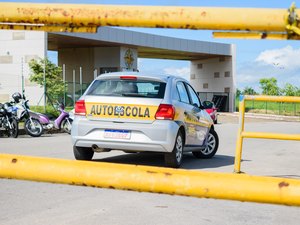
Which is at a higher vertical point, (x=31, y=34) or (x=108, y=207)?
(x=31, y=34)

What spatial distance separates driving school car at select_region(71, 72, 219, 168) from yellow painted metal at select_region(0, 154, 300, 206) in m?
6.29

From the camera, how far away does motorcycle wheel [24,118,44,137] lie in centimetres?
1758

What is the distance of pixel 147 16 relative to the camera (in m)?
2.31

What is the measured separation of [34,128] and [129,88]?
9.35 metres

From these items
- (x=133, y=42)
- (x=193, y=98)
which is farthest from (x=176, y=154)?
(x=133, y=42)

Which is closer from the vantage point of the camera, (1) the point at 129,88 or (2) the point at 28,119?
(1) the point at 129,88

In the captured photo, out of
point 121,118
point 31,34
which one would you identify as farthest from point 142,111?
point 31,34

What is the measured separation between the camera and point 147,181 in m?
2.26

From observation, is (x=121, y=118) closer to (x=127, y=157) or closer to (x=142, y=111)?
(x=142, y=111)

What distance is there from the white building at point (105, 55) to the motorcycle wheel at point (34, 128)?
857cm

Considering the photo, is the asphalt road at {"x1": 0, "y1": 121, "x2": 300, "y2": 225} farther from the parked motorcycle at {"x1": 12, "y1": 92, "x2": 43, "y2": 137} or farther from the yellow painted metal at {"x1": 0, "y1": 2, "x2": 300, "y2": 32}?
the parked motorcycle at {"x1": 12, "y1": 92, "x2": 43, "y2": 137}

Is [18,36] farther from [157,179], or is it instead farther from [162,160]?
[157,179]

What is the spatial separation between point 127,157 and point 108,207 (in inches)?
207

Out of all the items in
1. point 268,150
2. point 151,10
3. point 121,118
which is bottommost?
point 268,150
